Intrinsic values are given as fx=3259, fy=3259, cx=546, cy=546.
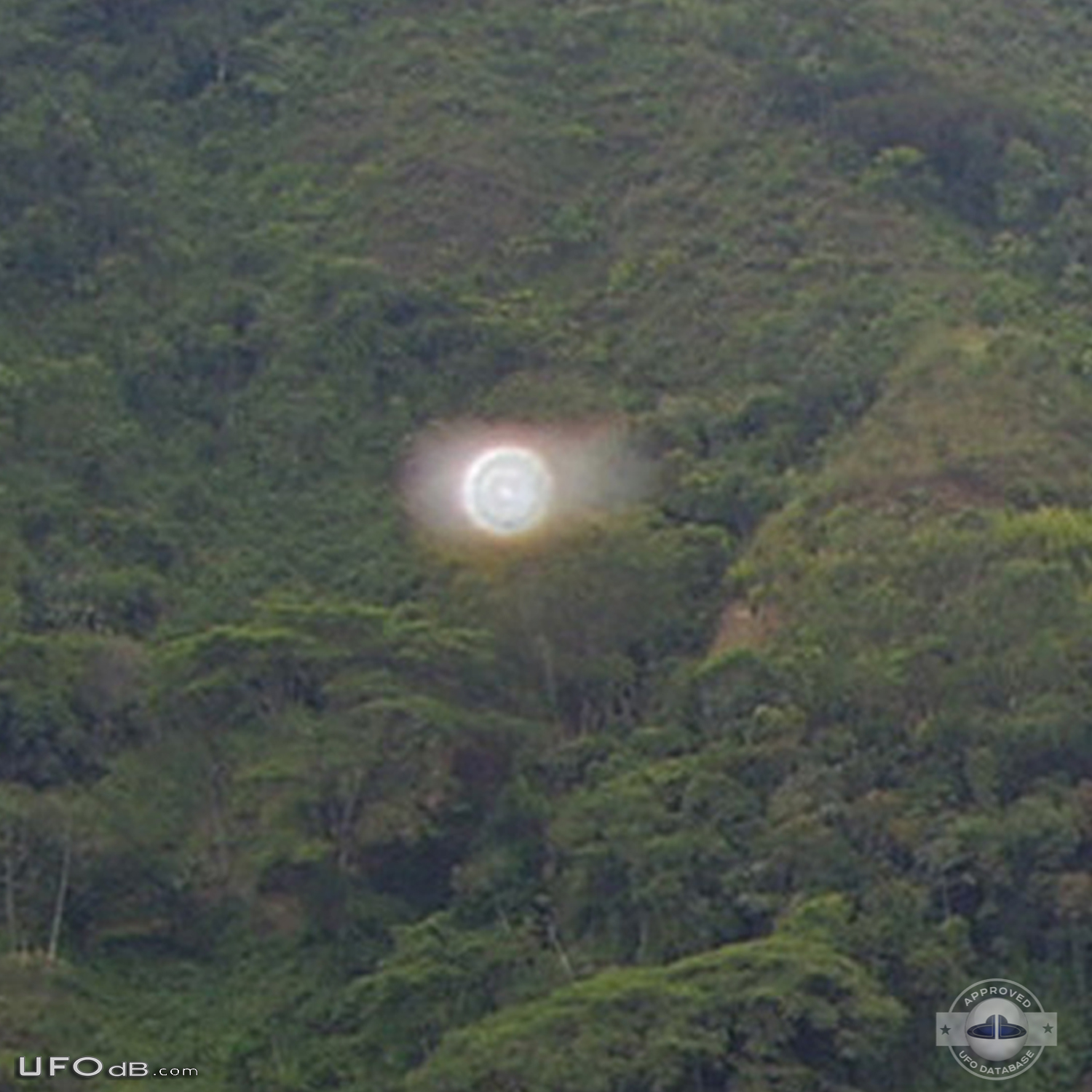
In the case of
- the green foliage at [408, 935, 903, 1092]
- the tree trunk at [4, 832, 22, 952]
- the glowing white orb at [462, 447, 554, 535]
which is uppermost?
the glowing white orb at [462, 447, 554, 535]

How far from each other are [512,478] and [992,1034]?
1256 cm

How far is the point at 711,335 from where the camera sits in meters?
45.5

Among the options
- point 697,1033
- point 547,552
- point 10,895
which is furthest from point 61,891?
Result: point 697,1033

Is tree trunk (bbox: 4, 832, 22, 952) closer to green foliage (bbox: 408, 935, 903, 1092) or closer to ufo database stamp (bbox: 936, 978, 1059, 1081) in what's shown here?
green foliage (bbox: 408, 935, 903, 1092)

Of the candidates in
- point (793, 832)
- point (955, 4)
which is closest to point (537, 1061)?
point (793, 832)

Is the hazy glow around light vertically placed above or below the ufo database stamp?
above

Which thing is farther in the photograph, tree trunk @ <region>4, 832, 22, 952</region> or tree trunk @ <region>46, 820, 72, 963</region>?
tree trunk @ <region>46, 820, 72, 963</region>

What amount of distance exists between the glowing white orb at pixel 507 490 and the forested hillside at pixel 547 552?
899 mm

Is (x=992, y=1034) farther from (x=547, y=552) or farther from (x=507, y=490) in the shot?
(x=507, y=490)

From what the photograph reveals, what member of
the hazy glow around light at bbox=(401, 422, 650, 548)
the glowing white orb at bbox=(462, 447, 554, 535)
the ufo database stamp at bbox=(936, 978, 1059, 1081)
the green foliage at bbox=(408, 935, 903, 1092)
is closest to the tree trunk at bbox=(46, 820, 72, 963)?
the green foliage at bbox=(408, 935, 903, 1092)

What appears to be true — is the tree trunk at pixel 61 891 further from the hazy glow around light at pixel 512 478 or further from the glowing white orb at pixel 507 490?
the glowing white orb at pixel 507 490

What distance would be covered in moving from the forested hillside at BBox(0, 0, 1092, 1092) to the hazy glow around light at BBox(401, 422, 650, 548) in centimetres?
41

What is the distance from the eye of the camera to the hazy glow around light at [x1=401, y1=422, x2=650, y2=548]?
41.5 m

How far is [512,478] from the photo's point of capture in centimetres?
4284
